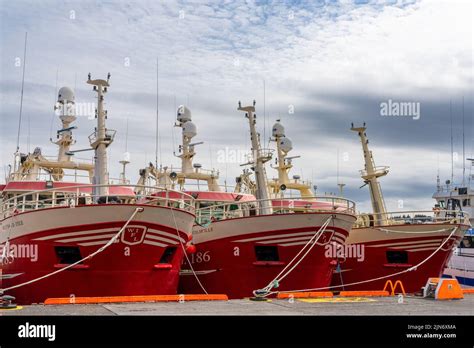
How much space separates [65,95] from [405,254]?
17.4 meters

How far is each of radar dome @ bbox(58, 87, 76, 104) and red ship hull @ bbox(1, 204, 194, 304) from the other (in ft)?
42.3

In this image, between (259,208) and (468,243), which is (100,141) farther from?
(468,243)

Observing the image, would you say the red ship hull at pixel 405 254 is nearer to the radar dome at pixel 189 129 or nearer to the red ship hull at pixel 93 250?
the red ship hull at pixel 93 250

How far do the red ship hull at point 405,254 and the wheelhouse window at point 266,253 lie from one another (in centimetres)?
406

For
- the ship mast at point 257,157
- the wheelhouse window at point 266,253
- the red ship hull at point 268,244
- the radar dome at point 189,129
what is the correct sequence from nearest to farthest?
the red ship hull at point 268,244, the wheelhouse window at point 266,253, the ship mast at point 257,157, the radar dome at point 189,129

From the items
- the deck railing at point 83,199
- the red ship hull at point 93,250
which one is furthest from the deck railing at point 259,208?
the red ship hull at point 93,250

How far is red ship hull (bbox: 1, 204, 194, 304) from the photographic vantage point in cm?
1480

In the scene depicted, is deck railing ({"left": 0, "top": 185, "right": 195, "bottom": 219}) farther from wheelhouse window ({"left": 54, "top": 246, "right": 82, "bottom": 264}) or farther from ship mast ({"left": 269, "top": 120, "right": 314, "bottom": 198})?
ship mast ({"left": 269, "top": 120, "right": 314, "bottom": 198})

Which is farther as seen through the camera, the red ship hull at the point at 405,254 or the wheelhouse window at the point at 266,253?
the red ship hull at the point at 405,254

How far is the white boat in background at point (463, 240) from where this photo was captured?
30453 mm

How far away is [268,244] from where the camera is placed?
18438 millimetres

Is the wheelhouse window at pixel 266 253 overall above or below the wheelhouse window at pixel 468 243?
below
